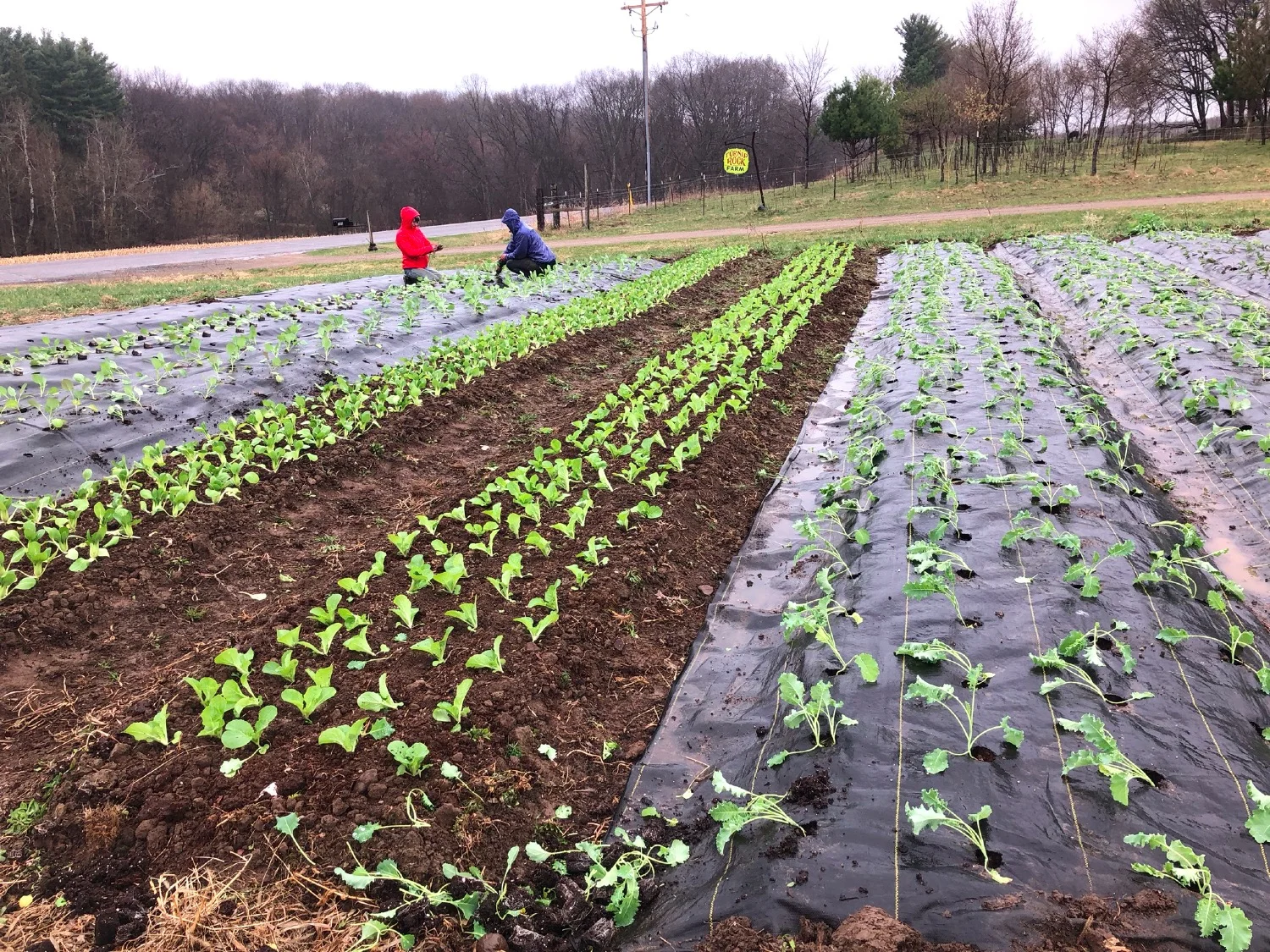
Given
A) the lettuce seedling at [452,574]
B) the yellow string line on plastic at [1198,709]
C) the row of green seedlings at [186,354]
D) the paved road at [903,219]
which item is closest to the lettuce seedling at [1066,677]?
the yellow string line on plastic at [1198,709]

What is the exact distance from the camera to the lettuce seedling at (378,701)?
3318 mm

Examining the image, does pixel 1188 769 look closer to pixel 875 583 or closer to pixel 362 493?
pixel 875 583

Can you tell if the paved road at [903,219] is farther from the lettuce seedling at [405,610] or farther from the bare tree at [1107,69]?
the lettuce seedling at [405,610]

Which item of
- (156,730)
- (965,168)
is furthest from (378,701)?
(965,168)

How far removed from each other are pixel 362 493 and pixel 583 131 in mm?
77643

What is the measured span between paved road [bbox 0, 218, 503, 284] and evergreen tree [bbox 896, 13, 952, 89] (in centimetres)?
3999

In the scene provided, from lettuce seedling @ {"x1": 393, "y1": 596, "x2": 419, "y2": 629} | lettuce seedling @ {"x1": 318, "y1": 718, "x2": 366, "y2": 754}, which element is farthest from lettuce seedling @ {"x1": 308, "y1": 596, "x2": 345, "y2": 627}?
lettuce seedling @ {"x1": 318, "y1": 718, "x2": 366, "y2": 754}

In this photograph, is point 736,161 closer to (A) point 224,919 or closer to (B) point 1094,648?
(B) point 1094,648

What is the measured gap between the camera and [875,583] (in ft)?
14.1

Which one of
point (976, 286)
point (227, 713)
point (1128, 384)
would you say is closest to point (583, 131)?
point (976, 286)

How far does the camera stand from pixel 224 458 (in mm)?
6352

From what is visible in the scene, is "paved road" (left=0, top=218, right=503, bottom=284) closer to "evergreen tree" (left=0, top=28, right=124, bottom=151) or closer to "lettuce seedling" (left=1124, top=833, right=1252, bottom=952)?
"evergreen tree" (left=0, top=28, right=124, bottom=151)

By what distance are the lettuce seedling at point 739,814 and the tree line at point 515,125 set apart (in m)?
36.7

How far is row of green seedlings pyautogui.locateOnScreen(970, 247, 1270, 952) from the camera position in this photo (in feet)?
6.93
